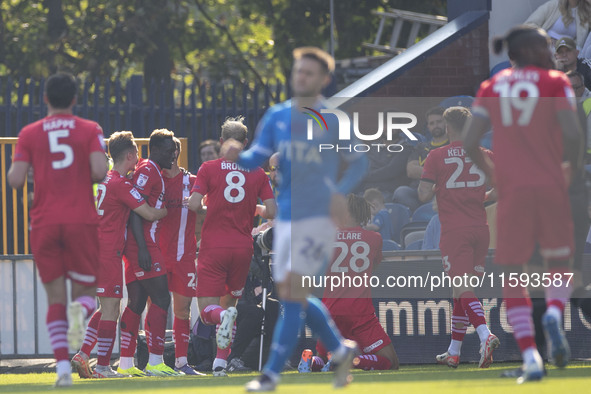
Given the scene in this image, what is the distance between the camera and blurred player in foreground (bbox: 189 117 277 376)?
32.1ft

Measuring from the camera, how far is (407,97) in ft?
47.9

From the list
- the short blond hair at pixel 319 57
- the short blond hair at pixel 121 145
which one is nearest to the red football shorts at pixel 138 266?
the short blond hair at pixel 121 145

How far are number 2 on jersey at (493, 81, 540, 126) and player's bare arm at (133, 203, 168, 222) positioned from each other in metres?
4.18

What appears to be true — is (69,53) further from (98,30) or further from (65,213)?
(65,213)

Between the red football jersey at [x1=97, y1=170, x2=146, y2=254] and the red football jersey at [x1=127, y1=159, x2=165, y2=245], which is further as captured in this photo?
the red football jersey at [x1=127, y1=159, x2=165, y2=245]

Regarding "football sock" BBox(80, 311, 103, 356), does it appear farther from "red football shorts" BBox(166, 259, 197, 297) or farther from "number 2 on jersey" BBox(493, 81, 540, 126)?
"number 2 on jersey" BBox(493, 81, 540, 126)

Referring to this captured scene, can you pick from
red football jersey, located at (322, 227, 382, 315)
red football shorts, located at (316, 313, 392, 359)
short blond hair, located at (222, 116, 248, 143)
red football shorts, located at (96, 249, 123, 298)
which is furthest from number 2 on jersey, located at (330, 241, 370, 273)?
red football shorts, located at (96, 249, 123, 298)

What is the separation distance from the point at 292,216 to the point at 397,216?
5702mm

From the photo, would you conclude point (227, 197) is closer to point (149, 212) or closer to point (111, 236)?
point (149, 212)

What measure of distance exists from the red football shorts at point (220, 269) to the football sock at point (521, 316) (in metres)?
3.73

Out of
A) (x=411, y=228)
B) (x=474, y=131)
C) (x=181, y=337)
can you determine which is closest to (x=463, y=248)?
(x=411, y=228)

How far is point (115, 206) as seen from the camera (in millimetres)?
9945

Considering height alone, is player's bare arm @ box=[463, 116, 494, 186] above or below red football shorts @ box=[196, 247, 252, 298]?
above

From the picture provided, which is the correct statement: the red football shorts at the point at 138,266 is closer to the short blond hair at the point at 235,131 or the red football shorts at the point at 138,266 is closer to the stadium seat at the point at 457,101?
the short blond hair at the point at 235,131
